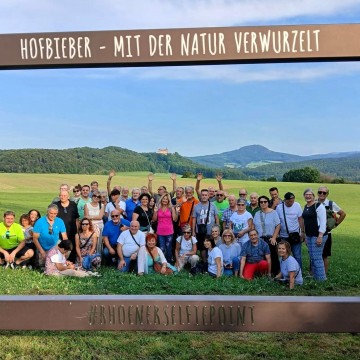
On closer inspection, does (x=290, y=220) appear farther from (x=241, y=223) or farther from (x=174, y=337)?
(x=174, y=337)

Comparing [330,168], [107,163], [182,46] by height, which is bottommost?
[330,168]

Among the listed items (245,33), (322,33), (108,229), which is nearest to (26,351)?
(245,33)

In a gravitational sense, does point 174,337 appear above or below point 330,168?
below

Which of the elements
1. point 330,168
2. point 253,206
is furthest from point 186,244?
point 330,168

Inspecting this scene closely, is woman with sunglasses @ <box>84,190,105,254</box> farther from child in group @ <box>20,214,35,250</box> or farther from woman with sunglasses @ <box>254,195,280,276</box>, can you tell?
woman with sunglasses @ <box>254,195,280,276</box>

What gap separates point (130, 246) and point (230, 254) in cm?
175

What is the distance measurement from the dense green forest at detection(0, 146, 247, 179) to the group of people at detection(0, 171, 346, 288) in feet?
27.0

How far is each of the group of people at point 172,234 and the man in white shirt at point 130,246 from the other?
2 cm

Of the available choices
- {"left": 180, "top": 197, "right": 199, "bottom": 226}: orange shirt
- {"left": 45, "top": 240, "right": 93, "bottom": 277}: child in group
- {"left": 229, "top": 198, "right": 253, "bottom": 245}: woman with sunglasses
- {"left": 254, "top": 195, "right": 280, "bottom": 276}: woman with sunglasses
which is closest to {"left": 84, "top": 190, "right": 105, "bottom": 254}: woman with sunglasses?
{"left": 45, "top": 240, "right": 93, "bottom": 277}: child in group

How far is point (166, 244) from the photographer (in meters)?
9.46

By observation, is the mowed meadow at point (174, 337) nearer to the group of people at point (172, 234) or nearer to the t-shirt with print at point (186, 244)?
the group of people at point (172, 234)

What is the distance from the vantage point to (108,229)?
368 inches

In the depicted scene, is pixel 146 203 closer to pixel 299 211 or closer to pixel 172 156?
pixel 299 211

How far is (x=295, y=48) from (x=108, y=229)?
6384 mm
